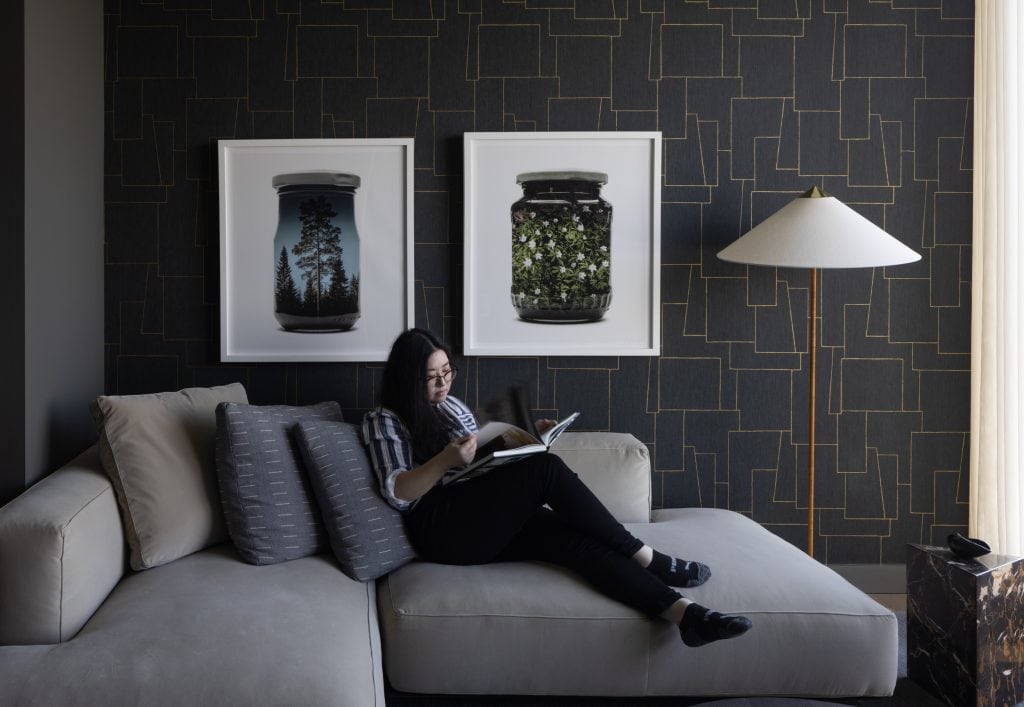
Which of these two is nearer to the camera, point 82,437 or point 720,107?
point 82,437

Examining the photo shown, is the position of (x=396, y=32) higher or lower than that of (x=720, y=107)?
higher

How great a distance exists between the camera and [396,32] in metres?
3.23

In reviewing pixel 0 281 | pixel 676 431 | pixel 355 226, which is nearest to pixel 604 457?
pixel 676 431

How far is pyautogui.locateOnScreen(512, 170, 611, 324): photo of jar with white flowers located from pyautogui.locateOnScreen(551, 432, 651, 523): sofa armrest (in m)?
0.53

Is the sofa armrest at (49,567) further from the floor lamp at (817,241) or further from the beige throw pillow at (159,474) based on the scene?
the floor lamp at (817,241)

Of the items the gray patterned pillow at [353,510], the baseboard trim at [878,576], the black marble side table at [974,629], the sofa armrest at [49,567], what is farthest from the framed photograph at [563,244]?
the sofa armrest at [49,567]

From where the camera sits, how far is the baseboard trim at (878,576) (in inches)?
132

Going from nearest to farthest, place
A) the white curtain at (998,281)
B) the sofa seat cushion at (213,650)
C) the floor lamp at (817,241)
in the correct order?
the sofa seat cushion at (213,650)
the floor lamp at (817,241)
the white curtain at (998,281)

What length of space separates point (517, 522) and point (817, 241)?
4.51 feet

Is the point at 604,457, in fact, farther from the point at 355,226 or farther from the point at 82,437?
the point at 82,437

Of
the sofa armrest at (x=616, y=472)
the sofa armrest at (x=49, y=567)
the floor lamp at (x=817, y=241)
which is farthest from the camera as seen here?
the sofa armrest at (x=616, y=472)

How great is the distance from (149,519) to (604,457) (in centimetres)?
149


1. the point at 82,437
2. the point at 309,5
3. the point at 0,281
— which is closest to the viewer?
the point at 0,281

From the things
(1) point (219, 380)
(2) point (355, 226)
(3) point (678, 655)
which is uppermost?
(2) point (355, 226)
